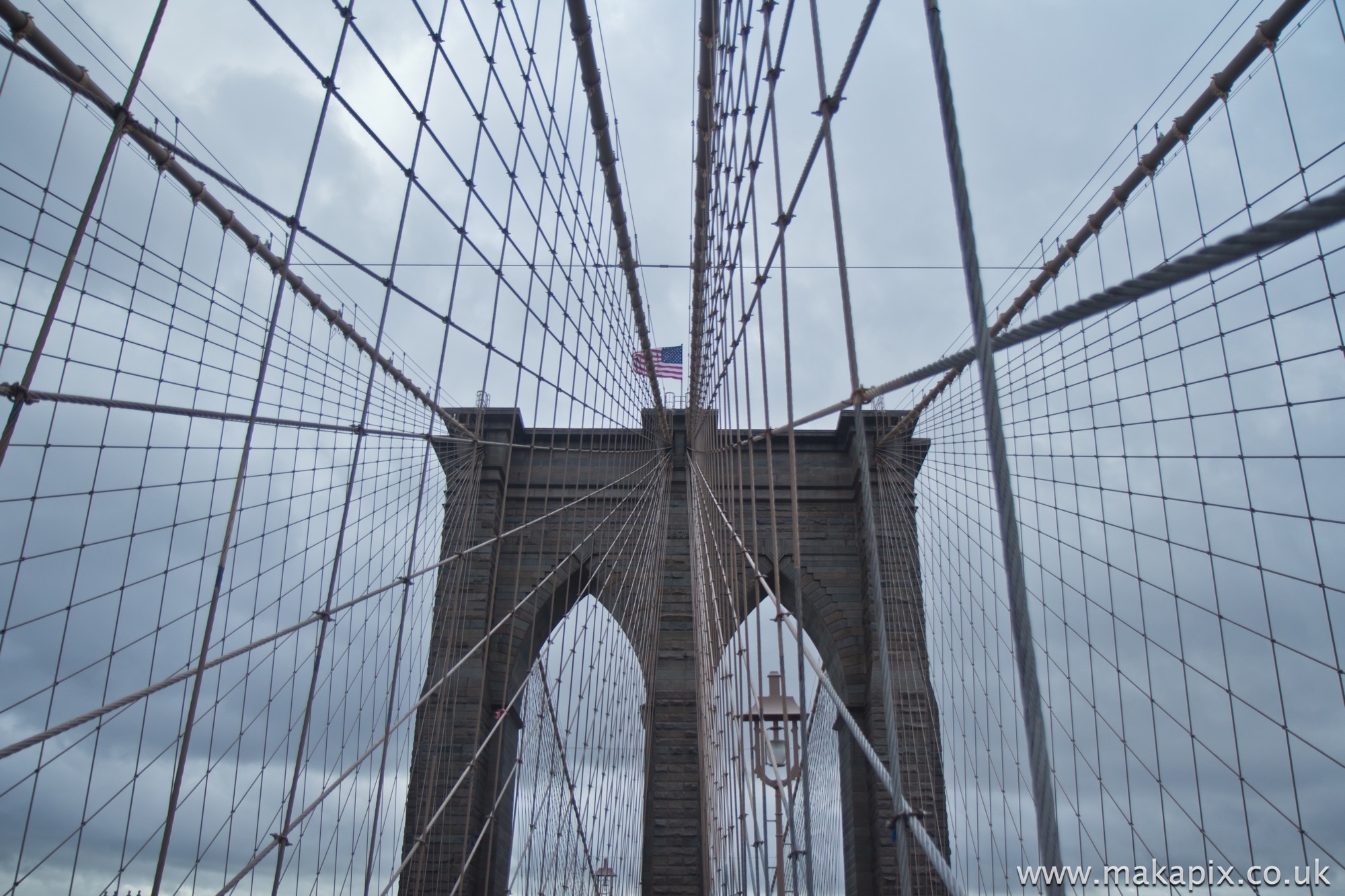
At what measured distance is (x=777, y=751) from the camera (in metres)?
5.68

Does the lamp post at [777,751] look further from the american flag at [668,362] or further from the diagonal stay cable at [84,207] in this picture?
the american flag at [668,362]

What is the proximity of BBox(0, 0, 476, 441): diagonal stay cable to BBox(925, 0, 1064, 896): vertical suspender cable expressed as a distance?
1.76 metres

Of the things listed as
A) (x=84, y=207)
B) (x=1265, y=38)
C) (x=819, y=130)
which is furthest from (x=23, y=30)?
(x=1265, y=38)

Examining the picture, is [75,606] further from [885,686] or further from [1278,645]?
[1278,645]

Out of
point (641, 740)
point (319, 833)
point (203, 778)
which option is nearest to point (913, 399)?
point (641, 740)

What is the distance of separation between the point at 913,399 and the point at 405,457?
5807mm

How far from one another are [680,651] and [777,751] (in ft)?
17.2

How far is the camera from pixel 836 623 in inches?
437

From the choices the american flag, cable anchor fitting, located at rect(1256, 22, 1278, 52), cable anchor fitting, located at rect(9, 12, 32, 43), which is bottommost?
cable anchor fitting, located at rect(9, 12, 32, 43)

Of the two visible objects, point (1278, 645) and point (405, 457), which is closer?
point (1278, 645)

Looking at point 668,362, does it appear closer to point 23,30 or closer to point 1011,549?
point 23,30

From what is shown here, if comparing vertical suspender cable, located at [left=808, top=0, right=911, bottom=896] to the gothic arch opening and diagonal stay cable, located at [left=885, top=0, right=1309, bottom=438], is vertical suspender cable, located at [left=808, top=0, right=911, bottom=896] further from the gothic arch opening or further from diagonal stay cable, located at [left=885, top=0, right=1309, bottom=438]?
the gothic arch opening

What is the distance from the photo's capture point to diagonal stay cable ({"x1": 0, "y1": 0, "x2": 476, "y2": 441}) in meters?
1.83

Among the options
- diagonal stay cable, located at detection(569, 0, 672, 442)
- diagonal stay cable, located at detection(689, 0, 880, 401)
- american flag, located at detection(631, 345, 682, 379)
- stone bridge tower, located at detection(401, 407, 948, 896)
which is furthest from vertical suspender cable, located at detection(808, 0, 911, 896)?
american flag, located at detection(631, 345, 682, 379)
